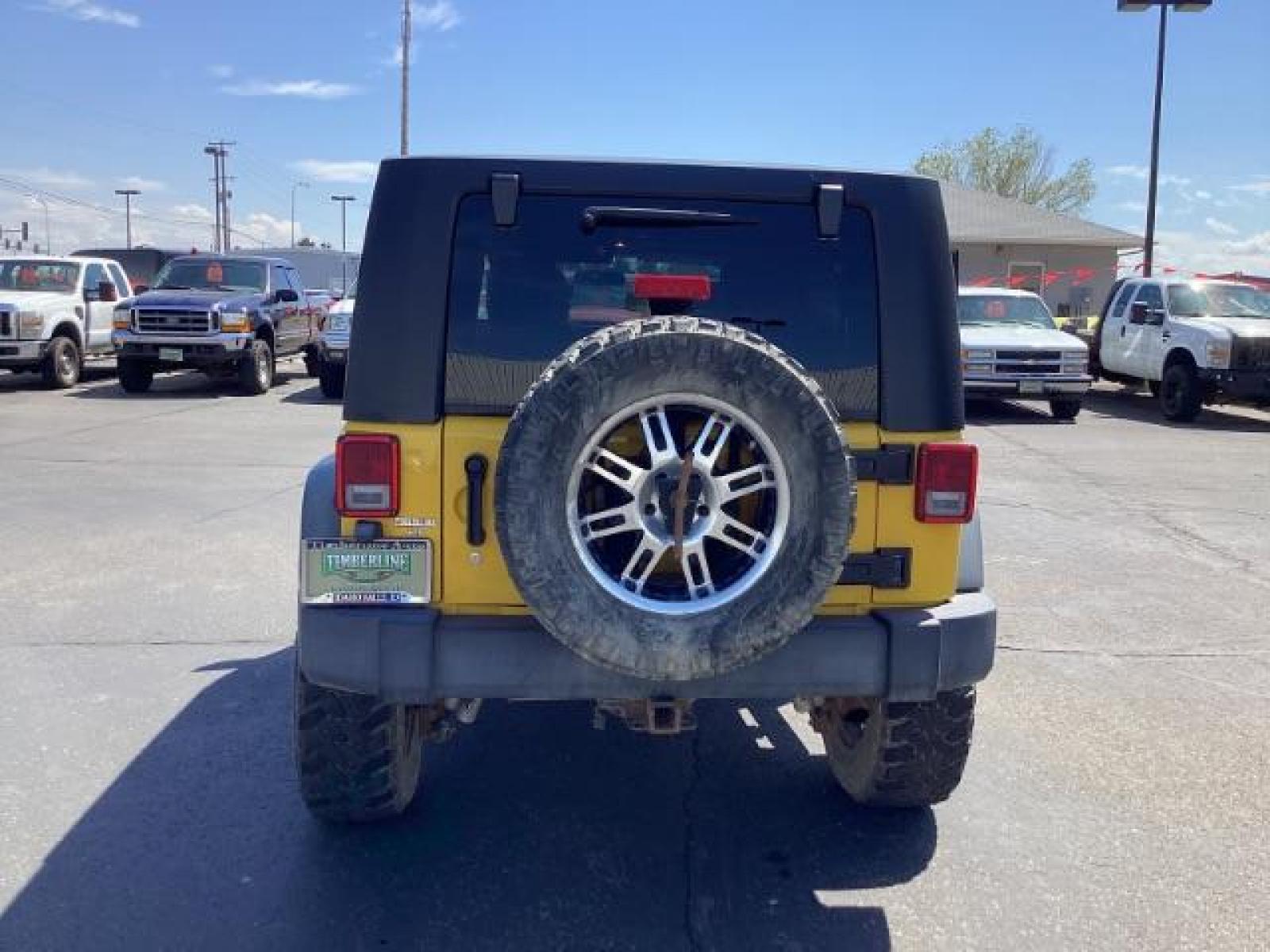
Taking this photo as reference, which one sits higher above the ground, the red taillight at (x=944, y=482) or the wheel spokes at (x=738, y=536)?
the red taillight at (x=944, y=482)

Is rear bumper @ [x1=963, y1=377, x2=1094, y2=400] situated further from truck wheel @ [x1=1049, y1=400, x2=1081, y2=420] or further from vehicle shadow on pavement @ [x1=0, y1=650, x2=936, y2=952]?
vehicle shadow on pavement @ [x1=0, y1=650, x2=936, y2=952]

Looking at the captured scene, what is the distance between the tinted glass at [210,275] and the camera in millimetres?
17953

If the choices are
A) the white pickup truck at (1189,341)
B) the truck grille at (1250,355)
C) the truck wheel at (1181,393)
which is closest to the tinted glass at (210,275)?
the white pickup truck at (1189,341)

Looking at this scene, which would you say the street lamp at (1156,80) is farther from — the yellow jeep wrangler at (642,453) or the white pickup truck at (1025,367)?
the yellow jeep wrangler at (642,453)

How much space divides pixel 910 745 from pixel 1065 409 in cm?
1396

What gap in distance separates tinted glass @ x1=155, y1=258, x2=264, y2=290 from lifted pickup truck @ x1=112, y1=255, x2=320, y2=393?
0.04 ft

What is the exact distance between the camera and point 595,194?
3.20 metres

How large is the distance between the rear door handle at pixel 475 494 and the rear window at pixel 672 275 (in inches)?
9.6

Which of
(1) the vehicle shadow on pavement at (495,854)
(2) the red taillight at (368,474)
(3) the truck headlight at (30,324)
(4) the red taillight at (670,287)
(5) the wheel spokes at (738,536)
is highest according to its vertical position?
(4) the red taillight at (670,287)

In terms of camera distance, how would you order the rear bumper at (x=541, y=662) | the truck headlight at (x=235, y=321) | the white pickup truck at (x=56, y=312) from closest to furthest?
the rear bumper at (x=541, y=662) → the truck headlight at (x=235, y=321) → the white pickup truck at (x=56, y=312)

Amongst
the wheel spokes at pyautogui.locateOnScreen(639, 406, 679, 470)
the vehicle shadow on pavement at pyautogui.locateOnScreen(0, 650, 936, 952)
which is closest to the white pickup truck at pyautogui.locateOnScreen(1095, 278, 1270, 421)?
the vehicle shadow on pavement at pyautogui.locateOnScreen(0, 650, 936, 952)

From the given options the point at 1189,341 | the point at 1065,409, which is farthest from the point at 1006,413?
the point at 1189,341

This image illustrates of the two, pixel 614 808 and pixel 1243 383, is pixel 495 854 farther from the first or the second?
pixel 1243 383

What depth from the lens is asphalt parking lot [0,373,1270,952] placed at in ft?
10.4
